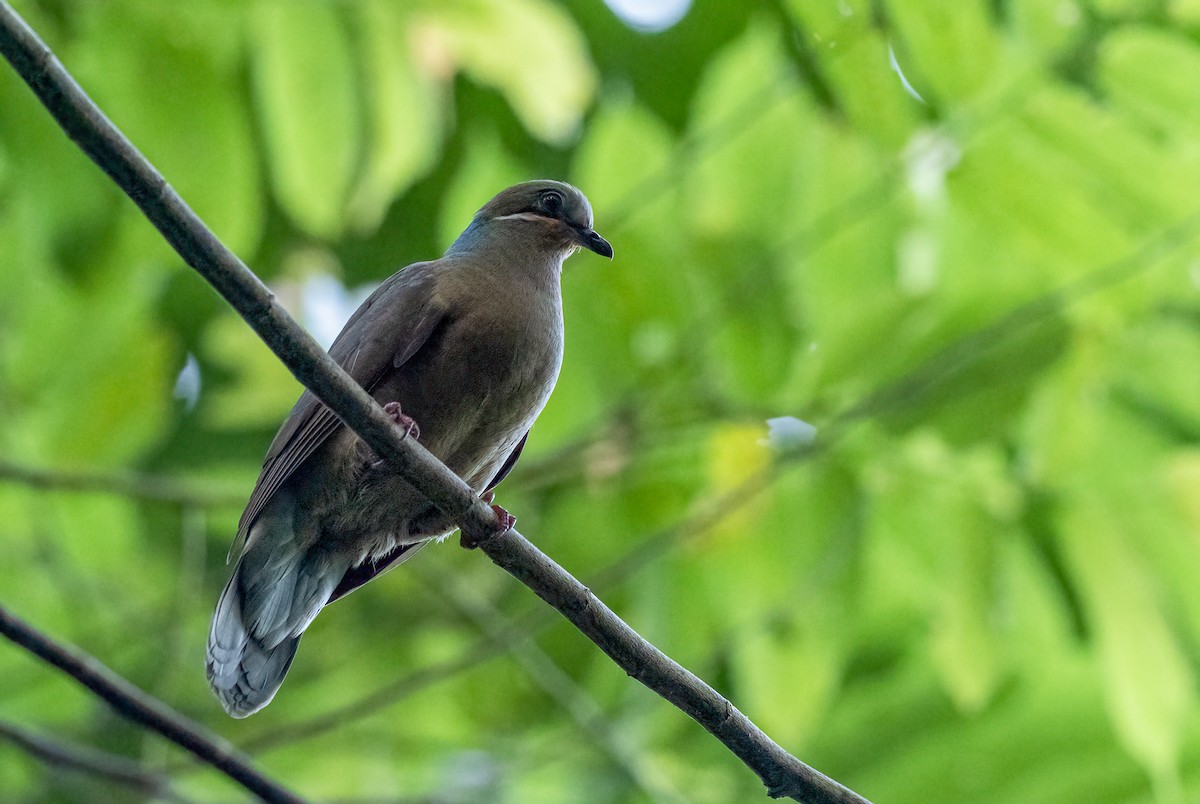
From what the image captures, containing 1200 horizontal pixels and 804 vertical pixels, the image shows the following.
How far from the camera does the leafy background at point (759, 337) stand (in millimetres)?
3805

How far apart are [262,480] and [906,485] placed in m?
1.87

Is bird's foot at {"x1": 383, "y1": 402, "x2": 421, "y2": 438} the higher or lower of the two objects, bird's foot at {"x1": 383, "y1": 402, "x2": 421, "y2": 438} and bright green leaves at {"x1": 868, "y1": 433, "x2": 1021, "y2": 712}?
the higher

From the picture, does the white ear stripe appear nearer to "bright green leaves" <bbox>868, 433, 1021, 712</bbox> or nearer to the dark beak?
the dark beak

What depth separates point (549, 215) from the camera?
397 cm

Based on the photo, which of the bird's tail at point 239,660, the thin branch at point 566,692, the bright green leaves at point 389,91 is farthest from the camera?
the thin branch at point 566,692

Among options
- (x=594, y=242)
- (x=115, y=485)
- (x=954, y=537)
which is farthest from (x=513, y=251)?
(x=954, y=537)

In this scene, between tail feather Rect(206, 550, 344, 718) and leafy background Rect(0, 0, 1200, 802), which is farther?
leafy background Rect(0, 0, 1200, 802)

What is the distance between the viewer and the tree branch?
6.09 ft

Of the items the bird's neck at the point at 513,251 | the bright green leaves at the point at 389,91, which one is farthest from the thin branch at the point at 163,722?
the bright green leaves at the point at 389,91

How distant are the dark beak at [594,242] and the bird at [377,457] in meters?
0.29

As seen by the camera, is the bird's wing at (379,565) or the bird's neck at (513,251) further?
the bird's neck at (513,251)

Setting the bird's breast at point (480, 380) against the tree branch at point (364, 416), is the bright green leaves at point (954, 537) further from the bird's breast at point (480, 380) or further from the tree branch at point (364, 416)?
the tree branch at point (364, 416)

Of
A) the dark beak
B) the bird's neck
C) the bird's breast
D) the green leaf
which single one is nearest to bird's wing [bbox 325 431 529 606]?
the bird's breast

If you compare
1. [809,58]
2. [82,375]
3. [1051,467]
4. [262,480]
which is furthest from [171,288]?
[1051,467]
